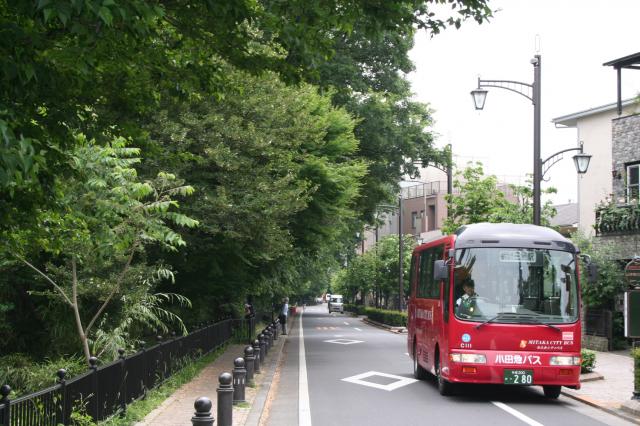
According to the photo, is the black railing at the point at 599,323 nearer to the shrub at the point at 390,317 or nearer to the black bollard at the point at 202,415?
the shrub at the point at 390,317

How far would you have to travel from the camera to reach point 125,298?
52.3ft

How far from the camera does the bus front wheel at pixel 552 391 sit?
569 inches

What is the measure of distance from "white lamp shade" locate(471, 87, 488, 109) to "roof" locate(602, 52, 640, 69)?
1105cm

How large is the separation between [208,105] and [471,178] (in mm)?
14200

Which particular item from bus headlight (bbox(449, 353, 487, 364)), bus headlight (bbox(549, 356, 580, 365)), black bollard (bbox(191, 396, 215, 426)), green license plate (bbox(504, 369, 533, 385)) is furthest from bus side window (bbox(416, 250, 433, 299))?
black bollard (bbox(191, 396, 215, 426))

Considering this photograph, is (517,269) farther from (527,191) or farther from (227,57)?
(527,191)

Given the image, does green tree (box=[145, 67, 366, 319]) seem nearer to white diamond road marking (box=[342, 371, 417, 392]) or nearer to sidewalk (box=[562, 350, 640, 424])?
white diamond road marking (box=[342, 371, 417, 392])

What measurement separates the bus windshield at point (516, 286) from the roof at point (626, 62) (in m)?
17.4

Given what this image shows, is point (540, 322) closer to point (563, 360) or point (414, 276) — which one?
point (563, 360)

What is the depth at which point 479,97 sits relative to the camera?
20484 millimetres

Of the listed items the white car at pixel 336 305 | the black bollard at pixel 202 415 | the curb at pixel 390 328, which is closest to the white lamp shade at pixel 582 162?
the black bollard at pixel 202 415

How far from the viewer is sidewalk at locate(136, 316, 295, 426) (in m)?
11.1

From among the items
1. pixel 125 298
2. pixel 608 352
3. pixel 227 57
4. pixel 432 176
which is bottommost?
pixel 608 352

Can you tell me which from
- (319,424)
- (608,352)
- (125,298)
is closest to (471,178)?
(608,352)
